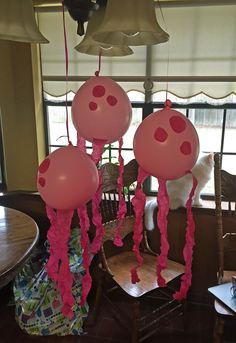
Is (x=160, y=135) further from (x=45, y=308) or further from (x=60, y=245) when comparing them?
(x=45, y=308)

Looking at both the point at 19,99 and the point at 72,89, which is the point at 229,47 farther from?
the point at 19,99

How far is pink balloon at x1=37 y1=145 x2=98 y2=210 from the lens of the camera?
0.79m

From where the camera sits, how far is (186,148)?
762 mm

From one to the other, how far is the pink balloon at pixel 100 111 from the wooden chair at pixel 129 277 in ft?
3.28

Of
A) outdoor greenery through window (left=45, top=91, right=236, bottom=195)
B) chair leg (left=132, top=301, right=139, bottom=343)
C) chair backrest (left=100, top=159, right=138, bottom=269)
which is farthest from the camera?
outdoor greenery through window (left=45, top=91, right=236, bottom=195)

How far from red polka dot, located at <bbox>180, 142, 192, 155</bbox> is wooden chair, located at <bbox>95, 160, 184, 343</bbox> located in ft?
3.51

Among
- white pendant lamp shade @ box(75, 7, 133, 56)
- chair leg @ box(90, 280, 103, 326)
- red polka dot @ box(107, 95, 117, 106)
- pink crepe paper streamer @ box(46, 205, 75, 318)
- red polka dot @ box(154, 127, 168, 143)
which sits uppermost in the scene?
white pendant lamp shade @ box(75, 7, 133, 56)

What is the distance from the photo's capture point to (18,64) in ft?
8.33

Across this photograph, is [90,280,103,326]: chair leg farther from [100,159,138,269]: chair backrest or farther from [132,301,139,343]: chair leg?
[132,301,139,343]: chair leg

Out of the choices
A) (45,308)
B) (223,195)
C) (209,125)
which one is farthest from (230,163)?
(45,308)

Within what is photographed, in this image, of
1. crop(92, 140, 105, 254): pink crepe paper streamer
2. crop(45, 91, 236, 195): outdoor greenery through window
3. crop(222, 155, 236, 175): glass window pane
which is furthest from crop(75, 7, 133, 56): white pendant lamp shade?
crop(222, 155, 236, 175): glass window pane

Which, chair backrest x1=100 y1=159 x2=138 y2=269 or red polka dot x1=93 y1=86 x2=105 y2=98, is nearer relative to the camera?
red polka dot x1=93 y1=86 x2=105 y2=98

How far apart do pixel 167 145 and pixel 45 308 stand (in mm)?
1462

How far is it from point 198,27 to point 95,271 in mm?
1977
